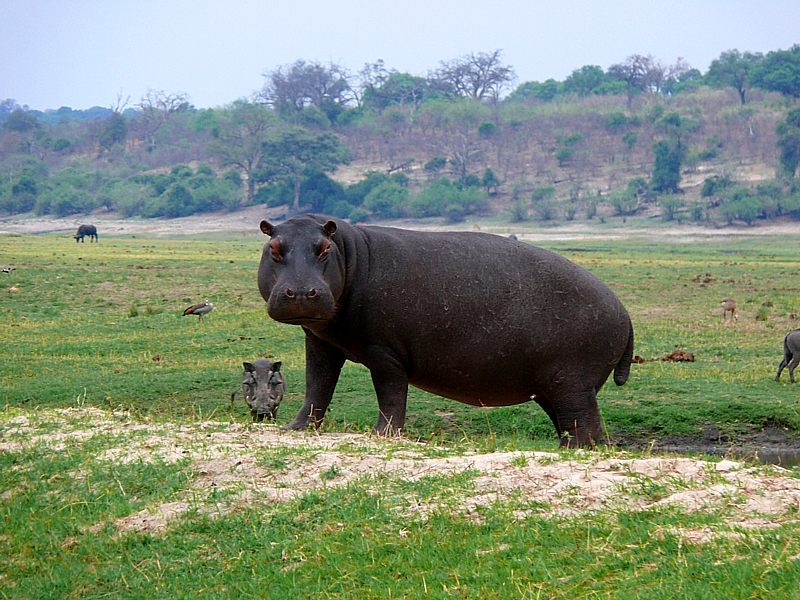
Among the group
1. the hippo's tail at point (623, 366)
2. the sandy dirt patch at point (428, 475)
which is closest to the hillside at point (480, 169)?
the hippo's tail at point (623, 366)

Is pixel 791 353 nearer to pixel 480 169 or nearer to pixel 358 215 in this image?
pixel 358 215

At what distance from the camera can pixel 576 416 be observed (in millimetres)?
8188

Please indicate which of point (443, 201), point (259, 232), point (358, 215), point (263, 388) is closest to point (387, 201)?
point (358, 215)

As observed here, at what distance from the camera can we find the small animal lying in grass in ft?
32.7

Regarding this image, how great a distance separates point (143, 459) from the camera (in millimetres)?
6332

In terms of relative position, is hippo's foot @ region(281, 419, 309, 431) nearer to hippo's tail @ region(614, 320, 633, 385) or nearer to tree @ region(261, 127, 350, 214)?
hippo's tail @ region(614, 320, 633, 385)

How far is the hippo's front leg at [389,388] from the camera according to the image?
7812mm

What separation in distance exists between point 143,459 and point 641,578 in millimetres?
3232

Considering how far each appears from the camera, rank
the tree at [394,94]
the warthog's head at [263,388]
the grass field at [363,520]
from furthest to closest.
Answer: the tree at [394,94] → the warthog's head at [263,388] → the grass field at [363,520]

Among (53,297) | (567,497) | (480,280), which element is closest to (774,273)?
(53,297)

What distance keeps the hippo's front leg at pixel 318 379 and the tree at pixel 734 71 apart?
273 feet

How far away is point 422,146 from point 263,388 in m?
74.5

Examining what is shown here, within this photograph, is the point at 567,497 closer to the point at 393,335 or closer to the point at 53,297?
the point at 393,335

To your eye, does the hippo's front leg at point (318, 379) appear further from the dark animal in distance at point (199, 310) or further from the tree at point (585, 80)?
the tree at point (585, 80)
